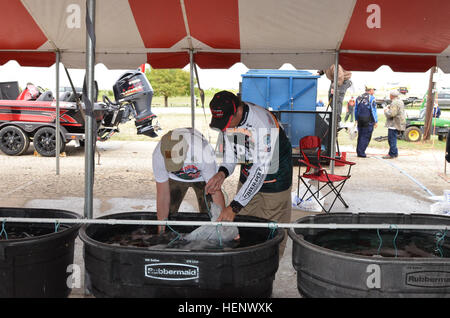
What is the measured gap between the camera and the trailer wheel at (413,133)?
596 inches

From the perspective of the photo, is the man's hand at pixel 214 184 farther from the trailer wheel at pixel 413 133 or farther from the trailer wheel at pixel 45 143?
the trailer wheel at pixel 413 133

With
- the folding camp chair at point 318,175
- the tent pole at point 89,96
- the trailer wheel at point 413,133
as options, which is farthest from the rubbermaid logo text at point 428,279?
the trailer wheel at point 413,133

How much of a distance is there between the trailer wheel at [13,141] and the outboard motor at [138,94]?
4.52 metres

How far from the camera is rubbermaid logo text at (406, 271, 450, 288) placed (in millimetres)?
1911

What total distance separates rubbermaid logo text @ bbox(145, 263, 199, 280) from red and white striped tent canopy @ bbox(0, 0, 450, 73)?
135 inches

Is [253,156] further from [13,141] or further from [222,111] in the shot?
[13,141]

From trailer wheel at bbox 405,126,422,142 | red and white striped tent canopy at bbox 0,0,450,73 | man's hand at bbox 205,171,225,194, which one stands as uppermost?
red and white striped tent canopy at bbox 0,0,450,73

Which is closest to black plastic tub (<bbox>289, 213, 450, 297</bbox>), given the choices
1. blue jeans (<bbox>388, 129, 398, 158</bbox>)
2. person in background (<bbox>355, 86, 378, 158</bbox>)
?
person in background (<bbox>355, 86, 378, 158</bbox>)

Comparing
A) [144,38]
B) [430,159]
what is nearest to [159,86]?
[430,159]

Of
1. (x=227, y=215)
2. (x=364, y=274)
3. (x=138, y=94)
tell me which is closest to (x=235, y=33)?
(x=138, y=94)

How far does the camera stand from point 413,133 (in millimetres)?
15188

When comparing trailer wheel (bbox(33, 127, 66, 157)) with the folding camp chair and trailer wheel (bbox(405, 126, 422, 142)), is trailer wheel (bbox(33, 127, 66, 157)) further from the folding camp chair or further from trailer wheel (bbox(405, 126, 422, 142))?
trailer wheel (bbox(405, 126, 422, 142))

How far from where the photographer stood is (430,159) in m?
11.1

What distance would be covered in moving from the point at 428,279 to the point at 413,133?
1451 centimetres
